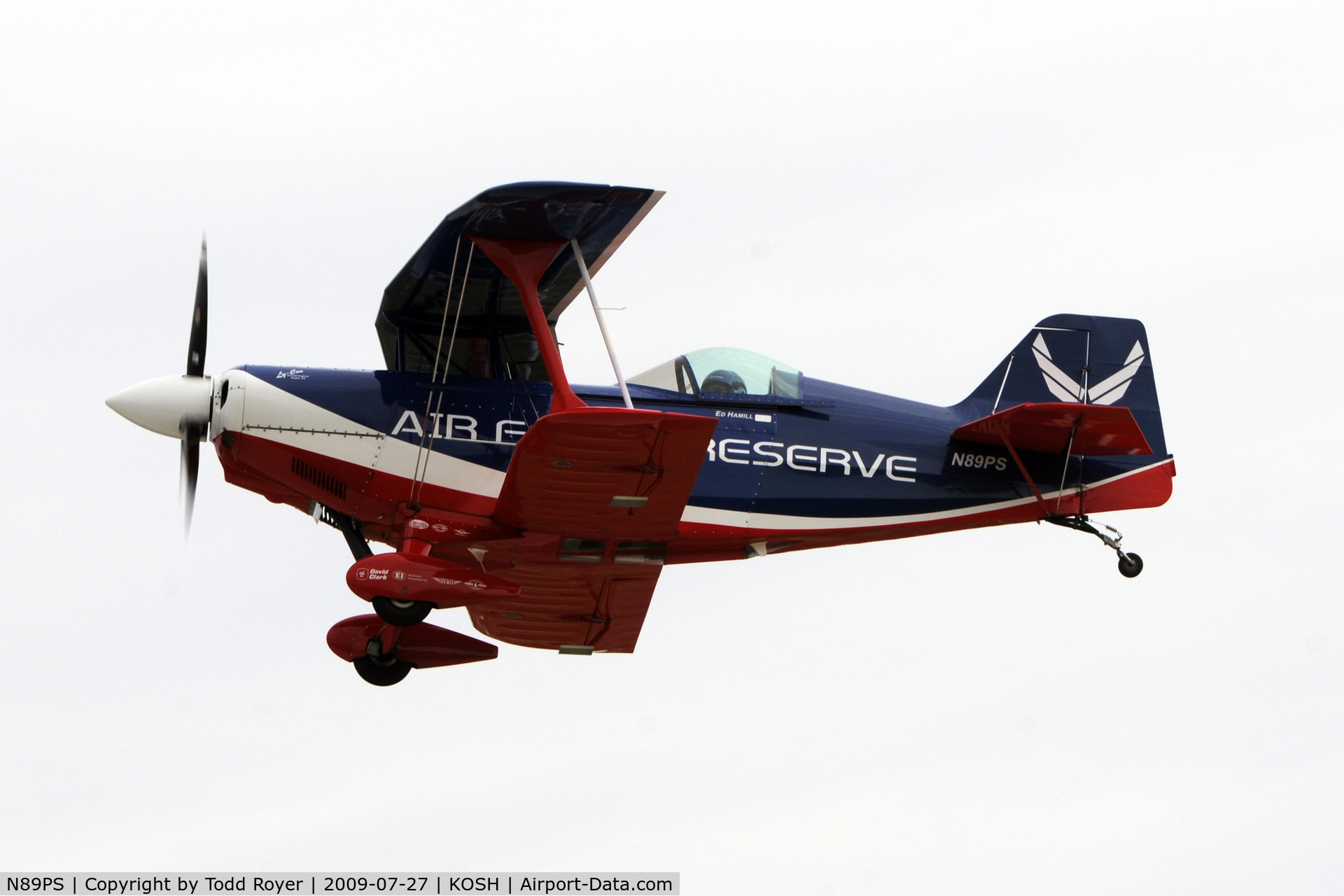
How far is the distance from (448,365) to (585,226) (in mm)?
1715

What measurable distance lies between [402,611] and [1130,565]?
5.77m

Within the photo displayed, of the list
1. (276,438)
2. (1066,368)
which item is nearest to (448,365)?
(276,438)

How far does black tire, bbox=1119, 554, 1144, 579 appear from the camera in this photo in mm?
12695

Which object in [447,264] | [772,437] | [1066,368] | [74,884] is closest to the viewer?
[74,884]

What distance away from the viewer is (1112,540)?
1287cm

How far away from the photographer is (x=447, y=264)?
11.6 metres

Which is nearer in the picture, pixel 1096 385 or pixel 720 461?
pixel 720 461

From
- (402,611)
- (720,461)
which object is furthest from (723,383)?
(402,611)

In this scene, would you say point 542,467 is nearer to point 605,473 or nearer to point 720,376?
point 605,473

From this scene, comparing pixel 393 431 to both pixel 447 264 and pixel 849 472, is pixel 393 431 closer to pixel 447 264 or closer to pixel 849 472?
pixel 447 264

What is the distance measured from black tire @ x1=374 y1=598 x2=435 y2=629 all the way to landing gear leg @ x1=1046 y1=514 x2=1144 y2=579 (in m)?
5.08

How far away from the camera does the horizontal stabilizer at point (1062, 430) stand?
1200 cm

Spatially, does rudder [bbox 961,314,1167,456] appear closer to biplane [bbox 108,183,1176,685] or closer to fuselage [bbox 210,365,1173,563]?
biplane [bbox 108,183,1176,685]

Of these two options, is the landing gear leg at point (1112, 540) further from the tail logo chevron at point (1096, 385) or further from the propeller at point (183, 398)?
the propeller at point (183, 398)
